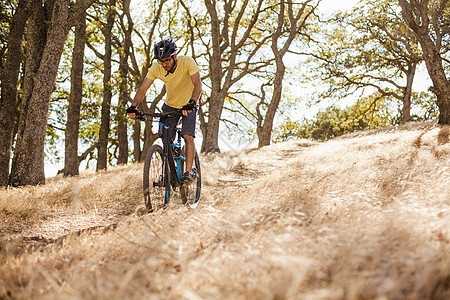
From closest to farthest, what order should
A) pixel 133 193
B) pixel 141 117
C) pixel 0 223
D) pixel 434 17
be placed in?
pixel 0 223, pixel 141 117, pixel 133 193, pixel 434 17

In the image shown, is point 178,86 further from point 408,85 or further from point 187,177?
point 408,85

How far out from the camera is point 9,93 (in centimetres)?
912

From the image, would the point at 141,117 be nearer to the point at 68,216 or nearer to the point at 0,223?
the point at 68,216

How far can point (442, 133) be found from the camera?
9234 mm

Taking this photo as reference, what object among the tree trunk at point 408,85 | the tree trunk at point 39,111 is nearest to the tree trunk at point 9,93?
the tree trunk at point 39,111

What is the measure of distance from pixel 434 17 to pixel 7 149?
19.3 meters

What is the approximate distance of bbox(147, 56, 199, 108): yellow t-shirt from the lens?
487 centimetres

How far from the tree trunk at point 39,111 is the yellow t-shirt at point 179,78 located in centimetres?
387

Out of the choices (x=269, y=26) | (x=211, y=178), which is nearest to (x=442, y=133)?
(x=211, y=178)

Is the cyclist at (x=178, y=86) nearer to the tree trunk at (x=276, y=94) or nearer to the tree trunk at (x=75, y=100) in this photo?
the tree trunk at (x=75, y=100)

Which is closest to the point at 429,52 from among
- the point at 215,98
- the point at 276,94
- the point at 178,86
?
the point at 276,94

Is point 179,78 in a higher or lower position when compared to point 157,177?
higher

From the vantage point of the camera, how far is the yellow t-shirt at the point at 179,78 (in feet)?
16.0

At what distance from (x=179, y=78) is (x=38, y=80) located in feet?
14.3
